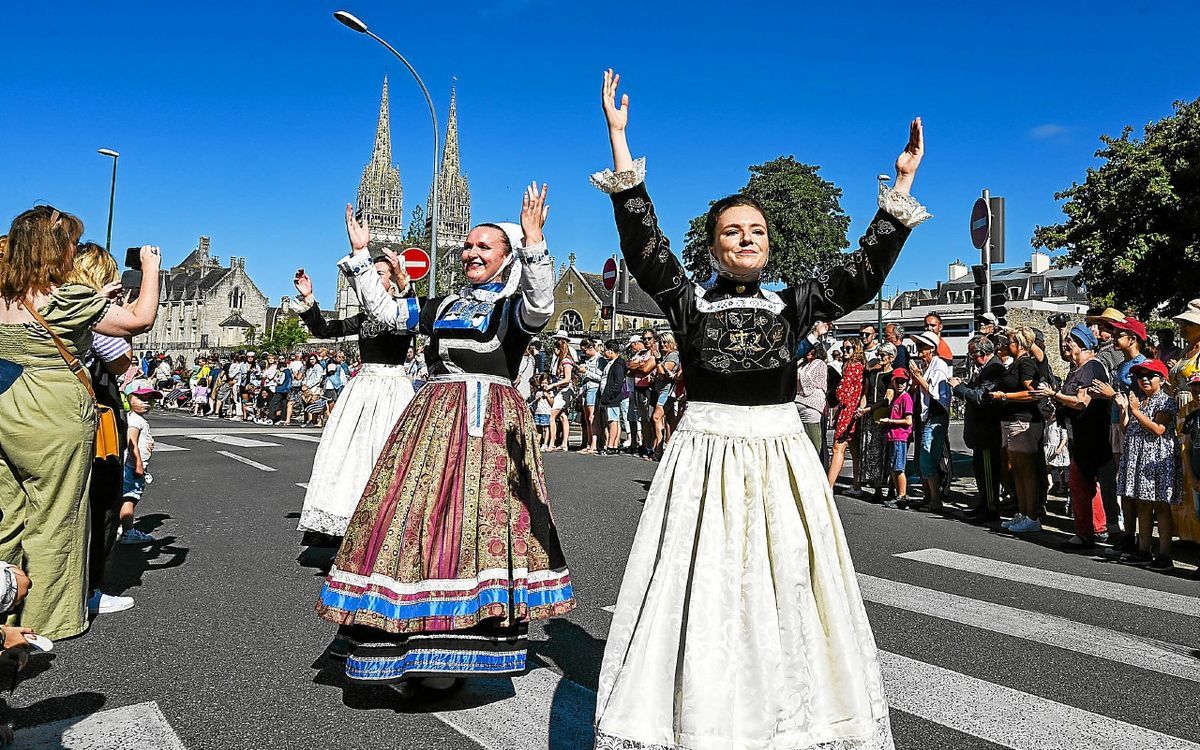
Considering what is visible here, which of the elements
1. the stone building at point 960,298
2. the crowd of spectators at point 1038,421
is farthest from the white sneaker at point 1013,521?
the stone building at point 960,298

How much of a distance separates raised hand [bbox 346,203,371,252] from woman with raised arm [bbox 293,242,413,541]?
1.26m

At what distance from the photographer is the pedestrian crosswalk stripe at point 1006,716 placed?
360 centimetres

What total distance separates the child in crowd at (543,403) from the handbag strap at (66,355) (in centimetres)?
1225

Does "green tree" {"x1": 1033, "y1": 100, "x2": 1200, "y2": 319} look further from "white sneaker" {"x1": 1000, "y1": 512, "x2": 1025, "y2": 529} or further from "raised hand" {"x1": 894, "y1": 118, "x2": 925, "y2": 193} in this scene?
"raised hand" {"x1": 894, "y1": 118, "x2": 925, "y2": 193}

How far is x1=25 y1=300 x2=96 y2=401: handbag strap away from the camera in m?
3.95

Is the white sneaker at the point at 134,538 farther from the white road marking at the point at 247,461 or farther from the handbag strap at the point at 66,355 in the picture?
the white road marking at the point at 247,461

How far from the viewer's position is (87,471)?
4.16 meters

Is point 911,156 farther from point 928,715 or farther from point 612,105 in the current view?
point 928,715

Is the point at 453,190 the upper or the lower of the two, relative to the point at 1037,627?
upper

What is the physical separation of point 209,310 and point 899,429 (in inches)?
4162

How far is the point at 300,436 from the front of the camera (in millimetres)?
18156

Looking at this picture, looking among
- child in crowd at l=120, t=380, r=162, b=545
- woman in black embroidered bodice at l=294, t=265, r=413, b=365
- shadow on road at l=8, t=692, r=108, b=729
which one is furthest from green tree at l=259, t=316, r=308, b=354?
shadow on road at l=8, t=692, r=108, b=729

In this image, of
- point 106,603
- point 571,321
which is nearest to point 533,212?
point 106,603

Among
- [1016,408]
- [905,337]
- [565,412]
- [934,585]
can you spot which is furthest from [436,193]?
[934,585]
